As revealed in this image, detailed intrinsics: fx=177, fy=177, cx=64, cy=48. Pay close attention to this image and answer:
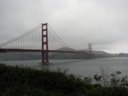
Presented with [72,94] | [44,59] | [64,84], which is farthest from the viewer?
[44,59]

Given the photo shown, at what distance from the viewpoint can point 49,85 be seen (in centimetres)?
441

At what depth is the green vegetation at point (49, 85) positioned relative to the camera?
380 cm

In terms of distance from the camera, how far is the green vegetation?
380 centimetres

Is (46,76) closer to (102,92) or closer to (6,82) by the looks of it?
(6,82)

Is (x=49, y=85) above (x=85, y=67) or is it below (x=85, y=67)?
above

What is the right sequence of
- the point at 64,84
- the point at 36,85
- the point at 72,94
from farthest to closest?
the point at 36,85 < the point at 64,84 < the point at 72,94

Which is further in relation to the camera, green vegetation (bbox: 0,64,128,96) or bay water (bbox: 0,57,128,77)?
bay water (bbox: 0,57,128,77)

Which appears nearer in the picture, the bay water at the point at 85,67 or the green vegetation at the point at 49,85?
the green vegetation at the point at 49,85

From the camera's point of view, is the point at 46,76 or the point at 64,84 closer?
the point at 64,84

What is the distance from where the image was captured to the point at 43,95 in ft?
12.4

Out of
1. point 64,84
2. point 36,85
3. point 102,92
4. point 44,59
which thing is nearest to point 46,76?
point 36,85

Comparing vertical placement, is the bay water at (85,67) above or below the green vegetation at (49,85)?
below

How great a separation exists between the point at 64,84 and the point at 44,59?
35092mm

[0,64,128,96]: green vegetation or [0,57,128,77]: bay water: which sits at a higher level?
[0,64,128,96]: green vegetation
